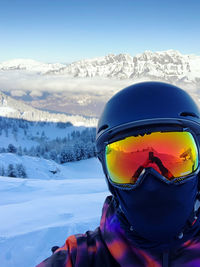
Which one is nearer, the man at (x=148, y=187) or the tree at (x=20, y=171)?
the man at (x=148, y=187)

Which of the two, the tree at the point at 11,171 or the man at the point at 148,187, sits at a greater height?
the man at the point at 148,187

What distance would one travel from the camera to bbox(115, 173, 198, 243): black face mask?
1199 mm

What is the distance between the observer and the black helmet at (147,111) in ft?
4.66

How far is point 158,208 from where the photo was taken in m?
1.21

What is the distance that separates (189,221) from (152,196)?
0.33m

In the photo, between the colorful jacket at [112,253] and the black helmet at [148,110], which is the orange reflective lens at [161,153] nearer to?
the black helmet at [148,110]

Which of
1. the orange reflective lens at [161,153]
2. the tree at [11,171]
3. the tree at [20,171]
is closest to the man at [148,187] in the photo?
the orange reflective lens at [161,153]

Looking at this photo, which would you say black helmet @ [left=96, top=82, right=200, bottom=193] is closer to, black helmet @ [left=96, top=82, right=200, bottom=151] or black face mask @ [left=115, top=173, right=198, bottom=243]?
black helmet @ [left=96, top=82, right=200, bottom=151]

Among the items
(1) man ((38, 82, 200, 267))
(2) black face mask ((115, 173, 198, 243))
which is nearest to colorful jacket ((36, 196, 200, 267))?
(1) man ((38, 82, 200, 267))

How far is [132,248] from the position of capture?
131 centimetres

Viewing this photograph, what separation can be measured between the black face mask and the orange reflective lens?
10 centimetres

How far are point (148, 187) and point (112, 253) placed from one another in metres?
0.54

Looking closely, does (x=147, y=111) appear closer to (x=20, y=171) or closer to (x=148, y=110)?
(x=148, y=110)

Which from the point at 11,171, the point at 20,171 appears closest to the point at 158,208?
the point at 11,171
